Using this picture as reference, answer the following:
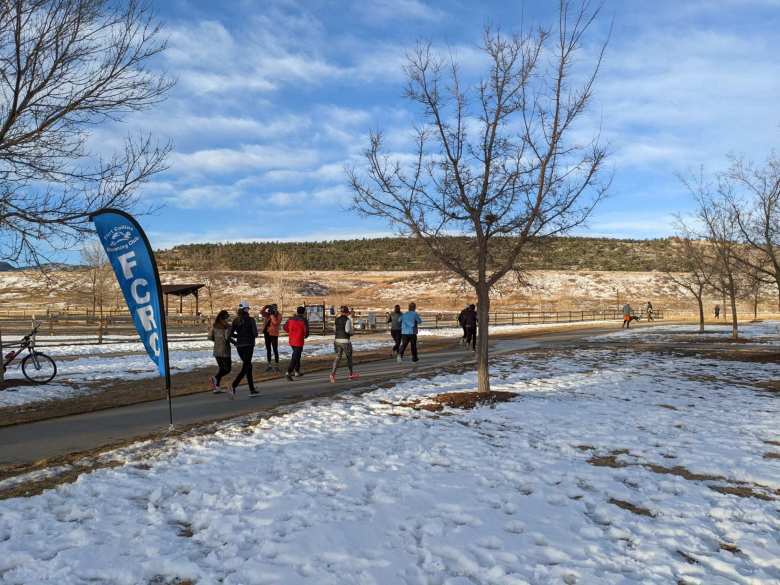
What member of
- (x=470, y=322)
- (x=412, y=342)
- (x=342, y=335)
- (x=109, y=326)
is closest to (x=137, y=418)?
(x=342, y=335)

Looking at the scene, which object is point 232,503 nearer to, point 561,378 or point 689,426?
point 689,426

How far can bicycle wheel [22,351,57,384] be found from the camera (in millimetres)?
12711

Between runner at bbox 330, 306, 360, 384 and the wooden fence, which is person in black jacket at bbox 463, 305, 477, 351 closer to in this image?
runner at bbox 330, 306, 360, 384

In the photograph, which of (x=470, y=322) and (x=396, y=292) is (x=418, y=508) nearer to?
(x=470, y=322)


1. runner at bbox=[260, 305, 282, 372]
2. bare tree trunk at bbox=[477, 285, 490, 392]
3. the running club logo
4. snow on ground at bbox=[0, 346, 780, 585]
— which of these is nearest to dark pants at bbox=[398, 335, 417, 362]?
runner at bbox=[260, 305, 282, 372]

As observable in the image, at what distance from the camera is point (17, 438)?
7.64m

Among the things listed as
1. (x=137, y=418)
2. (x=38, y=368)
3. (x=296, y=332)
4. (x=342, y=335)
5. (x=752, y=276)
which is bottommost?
(x=137, y=418)

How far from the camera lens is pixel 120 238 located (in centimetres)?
Result: 738

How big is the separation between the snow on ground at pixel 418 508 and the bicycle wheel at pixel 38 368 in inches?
295

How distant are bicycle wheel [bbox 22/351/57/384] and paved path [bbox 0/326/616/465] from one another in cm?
427

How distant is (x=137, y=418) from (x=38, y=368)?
574 cm

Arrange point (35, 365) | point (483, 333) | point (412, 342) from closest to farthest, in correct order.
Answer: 1. point (483, 333)
2. point (35, 365)
3. point (412, 342)

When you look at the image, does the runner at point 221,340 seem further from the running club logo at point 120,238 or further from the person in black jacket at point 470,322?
the person in black jacket at point 470,322

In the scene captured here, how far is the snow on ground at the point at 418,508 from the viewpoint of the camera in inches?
153
